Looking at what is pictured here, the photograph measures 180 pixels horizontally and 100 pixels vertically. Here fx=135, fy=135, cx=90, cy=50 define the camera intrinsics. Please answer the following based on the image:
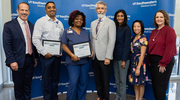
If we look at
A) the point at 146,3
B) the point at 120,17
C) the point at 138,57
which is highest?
the point at 146,3

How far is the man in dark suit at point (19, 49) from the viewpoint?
6.55 ft

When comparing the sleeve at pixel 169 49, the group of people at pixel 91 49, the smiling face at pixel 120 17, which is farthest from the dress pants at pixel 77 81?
the sleeve at pixel 169 49

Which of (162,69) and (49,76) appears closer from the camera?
(162,69)

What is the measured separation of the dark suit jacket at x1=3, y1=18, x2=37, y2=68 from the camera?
1.99m

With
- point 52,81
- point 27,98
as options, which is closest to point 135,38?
point 52,81

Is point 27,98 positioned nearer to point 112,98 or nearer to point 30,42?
point 30,42

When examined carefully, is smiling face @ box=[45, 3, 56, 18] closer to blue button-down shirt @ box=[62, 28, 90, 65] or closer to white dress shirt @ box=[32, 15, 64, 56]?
white dress shirt @ box=[32, 15, 64, 56]

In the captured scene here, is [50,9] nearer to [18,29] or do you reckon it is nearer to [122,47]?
[18,29]

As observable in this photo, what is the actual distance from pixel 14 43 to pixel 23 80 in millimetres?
608

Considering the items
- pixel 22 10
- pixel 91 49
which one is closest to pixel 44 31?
pixel 22 10

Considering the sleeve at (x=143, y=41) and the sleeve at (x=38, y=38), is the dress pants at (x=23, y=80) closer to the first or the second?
the sleeve at (x=38, y=38)

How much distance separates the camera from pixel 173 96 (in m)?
3.20

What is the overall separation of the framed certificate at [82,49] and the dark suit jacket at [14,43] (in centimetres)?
80

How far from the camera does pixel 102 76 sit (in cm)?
251
